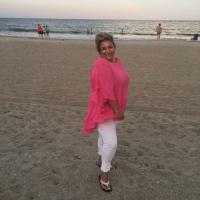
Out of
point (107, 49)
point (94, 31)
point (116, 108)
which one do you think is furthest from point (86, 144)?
point (94, 31)

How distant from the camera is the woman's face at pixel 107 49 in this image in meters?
3.07

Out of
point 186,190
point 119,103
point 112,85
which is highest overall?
point 112,85

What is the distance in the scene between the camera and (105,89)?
2.96m

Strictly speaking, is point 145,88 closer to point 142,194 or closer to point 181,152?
point 181,152

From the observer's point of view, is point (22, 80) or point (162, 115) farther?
point (22, 80)

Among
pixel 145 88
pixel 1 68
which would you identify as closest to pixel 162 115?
pixel 145 88

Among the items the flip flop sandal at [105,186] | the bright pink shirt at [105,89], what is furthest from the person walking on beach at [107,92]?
the flip flop sandal at [105,186]

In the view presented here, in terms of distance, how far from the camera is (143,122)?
548 centimetres

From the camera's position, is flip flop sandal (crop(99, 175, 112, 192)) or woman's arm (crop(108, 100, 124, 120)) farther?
flip flop sandal (crop(99, 175, 112, 192))

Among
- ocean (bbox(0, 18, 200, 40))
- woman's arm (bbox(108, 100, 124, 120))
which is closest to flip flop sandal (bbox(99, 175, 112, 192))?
woman's arm (bbox(108, 100, 124, 120))

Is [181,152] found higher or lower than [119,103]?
lower

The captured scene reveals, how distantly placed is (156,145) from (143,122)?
37.9 inches

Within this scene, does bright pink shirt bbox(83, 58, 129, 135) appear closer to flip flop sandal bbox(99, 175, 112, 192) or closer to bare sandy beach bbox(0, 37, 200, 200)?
flip flop sandal bbox(99, 175, 112, 192)

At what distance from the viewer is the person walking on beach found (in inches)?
116
